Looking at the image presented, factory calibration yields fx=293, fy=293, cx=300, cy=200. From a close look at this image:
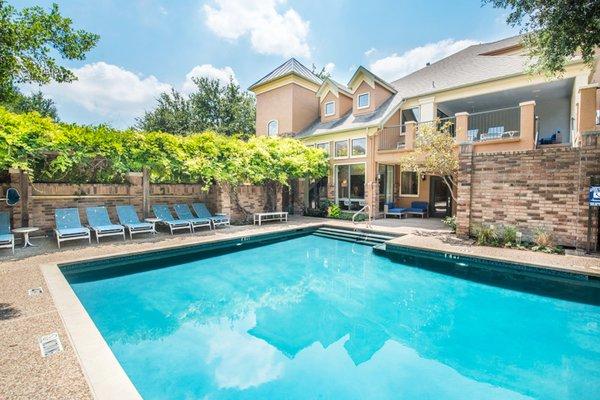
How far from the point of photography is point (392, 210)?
1515cm

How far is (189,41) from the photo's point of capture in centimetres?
1614

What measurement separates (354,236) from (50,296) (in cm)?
919

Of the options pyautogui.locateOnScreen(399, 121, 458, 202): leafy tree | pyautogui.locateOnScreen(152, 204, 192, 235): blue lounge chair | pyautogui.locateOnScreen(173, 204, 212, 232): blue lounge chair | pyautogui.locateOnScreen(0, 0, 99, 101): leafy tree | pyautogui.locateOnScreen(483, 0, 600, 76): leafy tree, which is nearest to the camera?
pyautogui.locateOnScreen(0, 0, 99, 101): leafy tree

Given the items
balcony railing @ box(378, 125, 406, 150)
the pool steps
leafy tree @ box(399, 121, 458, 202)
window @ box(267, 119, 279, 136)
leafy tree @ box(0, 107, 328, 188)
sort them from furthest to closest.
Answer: window @ box(267, 119, 279, 136) → balcony railing @ box(378, 125, 406, 150) → the pool steps → leafy tree @ box(399, 121, 458, 202) → leafy tree @ box(0, 107, 328, 188)

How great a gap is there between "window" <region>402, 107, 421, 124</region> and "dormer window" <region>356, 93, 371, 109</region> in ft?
6.61

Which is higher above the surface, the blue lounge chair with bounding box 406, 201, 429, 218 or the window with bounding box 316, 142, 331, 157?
the window with bounding box 316, 142, 331, 157

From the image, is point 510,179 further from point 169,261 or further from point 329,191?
point 169,261

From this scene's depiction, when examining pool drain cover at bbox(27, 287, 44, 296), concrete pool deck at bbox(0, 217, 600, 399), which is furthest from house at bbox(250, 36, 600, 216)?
pool drain cover at bbox(27, 287, 44, 296)

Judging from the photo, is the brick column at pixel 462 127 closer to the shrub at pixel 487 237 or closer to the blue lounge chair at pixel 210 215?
the shrub at pixel 487 237

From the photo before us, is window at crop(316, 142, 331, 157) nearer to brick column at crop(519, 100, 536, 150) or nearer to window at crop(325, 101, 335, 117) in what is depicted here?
window at crop(325, 101, 335, 117)

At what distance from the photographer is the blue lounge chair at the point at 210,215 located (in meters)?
12.4

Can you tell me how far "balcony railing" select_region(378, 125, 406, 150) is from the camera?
14.5m

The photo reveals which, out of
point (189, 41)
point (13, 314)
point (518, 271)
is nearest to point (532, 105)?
point (518, 271)

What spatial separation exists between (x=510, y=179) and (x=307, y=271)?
6771 millimetres
